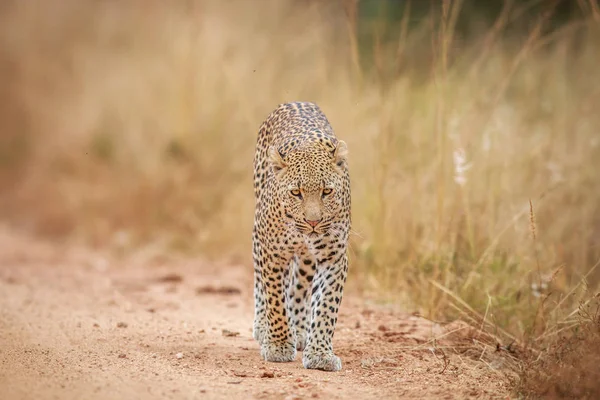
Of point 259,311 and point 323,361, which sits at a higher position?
point 259,311

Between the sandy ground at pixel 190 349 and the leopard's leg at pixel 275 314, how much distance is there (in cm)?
10

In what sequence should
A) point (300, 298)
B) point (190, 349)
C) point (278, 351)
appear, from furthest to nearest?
1. point (300, 298)
2. point (190, 349)
3. point (278, 351)

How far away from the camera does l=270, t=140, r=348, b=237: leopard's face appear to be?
574 centimetres

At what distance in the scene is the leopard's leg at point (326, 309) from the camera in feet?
19.4

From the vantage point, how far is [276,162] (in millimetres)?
6078

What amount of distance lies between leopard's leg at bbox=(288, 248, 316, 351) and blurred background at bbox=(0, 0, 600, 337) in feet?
3.36

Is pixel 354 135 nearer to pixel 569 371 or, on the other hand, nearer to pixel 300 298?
pixel 300 298

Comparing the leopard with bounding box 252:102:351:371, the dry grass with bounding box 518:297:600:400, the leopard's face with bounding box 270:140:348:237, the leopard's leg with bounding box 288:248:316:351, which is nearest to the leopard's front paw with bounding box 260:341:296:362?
the leopard with bounding box 252:102:351:371

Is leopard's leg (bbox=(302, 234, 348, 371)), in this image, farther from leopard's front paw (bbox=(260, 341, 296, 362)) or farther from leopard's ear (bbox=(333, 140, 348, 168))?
leopard's ear (bbox=(333, 140, 348, 168))

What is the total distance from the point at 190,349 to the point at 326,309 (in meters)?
1.01

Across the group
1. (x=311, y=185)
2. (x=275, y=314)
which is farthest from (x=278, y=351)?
(x=311, y=185)

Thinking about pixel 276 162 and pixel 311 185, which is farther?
pixel 276 162

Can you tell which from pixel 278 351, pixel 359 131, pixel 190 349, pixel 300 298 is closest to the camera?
pixel 278 351

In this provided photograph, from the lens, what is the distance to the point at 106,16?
18.0 metres
